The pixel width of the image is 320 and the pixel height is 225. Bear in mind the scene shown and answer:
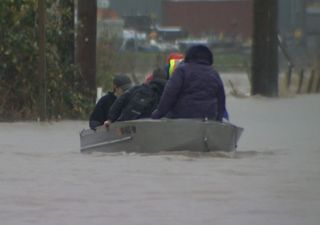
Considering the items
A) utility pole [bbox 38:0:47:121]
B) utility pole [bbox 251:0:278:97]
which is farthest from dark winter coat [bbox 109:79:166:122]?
utility pole [bbox 251:0:278:97]

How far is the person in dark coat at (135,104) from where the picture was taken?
1639 cm

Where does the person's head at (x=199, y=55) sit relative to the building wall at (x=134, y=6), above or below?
above

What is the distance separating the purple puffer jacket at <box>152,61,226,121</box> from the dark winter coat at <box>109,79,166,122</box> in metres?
0.56

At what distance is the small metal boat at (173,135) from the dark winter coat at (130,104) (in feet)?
1.06

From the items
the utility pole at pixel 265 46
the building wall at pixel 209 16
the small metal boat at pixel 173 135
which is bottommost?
the building wall at pixel 209 16

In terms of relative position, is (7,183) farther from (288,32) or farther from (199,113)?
(288,32)

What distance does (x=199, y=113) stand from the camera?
15844 mm

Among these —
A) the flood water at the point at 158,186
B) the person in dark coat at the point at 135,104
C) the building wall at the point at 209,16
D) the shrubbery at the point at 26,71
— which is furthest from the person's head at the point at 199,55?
the building wall at the point at 209,16

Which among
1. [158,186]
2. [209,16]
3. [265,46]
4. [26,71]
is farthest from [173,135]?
[209,16]

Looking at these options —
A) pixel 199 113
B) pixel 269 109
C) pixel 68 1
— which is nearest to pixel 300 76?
pixel 269 109

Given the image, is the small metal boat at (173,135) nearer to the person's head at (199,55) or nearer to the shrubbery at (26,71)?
the person's head at (199,55)

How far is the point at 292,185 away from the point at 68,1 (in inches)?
475

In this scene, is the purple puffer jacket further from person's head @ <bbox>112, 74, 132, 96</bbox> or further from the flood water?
person's head @ <bbox>112, 74, 132, 96</bbox>

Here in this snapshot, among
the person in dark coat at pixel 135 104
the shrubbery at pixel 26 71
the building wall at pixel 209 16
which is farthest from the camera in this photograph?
the building wall at pixel 209 16
